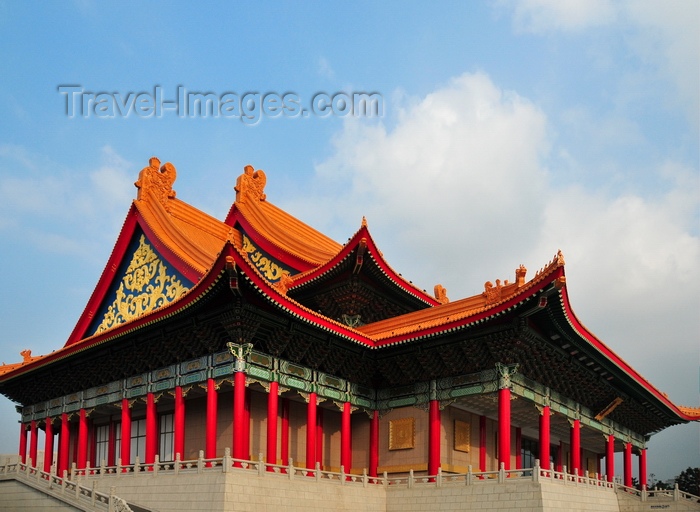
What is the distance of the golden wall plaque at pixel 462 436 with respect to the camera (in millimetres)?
25234

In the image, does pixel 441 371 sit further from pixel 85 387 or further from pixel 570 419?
pixel 85 387

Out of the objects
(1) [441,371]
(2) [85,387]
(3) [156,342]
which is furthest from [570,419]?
(2) [85,387]

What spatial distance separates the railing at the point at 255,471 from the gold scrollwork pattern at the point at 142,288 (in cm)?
593

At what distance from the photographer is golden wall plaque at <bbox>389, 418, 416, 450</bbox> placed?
81.3ft

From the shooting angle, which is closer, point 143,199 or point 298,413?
point 298,413

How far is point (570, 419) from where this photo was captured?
90.6 feet

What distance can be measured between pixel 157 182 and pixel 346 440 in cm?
1378

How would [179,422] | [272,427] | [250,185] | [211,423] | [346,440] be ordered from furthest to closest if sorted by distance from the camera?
[250,185]
[346,440]
[179,422]
[272,427]
[211,423]

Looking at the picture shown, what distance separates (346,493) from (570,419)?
945cm

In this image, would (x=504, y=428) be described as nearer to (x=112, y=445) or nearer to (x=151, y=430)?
(x=151, y=430)

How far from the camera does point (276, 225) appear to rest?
31375mm

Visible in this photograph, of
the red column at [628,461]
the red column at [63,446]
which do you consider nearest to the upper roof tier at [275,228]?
the red column at [63,446]

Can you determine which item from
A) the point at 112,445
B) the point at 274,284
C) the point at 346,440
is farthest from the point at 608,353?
the point at 112,445

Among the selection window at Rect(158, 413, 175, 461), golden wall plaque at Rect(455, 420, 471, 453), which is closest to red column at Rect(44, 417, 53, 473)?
window at Rect(158, 413, 175, 461)
